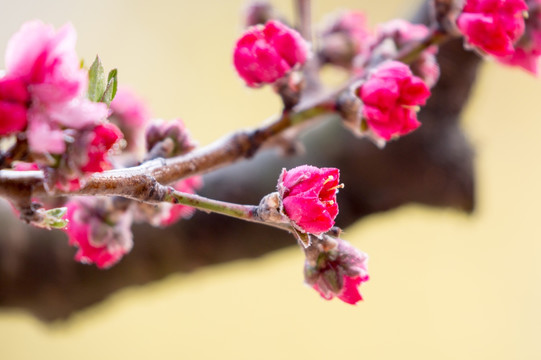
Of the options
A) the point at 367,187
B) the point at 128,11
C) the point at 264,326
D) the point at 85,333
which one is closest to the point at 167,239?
the point at 367,187

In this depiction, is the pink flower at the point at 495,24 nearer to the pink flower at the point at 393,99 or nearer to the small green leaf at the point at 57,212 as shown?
the pink flower at the point at 393,99

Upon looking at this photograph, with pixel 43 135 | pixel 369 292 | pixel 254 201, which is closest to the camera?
pixel 43 135

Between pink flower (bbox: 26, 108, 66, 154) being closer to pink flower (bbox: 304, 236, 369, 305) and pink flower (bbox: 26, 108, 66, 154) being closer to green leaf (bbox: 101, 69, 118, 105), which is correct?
green leaf (bbox: 101, 69, 118, 105)

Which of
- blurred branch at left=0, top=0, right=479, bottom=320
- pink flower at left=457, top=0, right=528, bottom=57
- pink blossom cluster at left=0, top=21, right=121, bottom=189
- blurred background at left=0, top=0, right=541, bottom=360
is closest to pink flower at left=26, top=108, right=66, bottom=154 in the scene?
pink blossom cluster at left=0, top=21, right=121, bottom=189

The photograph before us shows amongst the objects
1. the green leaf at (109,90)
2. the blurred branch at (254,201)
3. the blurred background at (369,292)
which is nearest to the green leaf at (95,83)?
the green leaf at (109,90)

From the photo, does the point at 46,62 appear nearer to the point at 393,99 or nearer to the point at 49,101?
the point at 49,101

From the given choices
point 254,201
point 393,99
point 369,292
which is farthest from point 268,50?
point 369,292
